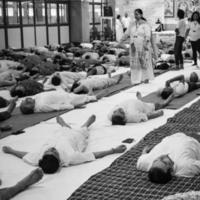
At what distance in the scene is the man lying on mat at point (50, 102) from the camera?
637 cm

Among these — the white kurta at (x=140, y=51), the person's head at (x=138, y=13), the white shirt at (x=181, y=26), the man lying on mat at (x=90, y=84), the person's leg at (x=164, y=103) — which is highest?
the person's head at (x=138, y=13)

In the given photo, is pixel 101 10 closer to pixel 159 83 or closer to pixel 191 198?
pixel 159 83

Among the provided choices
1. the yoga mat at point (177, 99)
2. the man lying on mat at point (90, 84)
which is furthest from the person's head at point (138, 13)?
the yoga mat at point (177, 99)

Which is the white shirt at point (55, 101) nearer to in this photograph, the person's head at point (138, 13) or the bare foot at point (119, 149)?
the bare foot at point (119, 149)

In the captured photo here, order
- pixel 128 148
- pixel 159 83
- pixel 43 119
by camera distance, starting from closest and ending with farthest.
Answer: pixel 128 148 → pixel 43 119 → pixel 159 83

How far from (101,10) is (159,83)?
13635mm

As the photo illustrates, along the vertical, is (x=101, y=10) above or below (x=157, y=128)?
above

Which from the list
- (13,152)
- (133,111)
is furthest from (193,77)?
(13,152)

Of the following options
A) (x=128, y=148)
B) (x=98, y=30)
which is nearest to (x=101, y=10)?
(x=98, y=30)

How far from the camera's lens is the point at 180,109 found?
6.41m

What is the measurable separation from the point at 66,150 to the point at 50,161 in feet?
0.90

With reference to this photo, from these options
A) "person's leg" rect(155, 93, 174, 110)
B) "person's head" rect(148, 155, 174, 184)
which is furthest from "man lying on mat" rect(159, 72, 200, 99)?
"person's head" rect(148, 155, 174, 184)

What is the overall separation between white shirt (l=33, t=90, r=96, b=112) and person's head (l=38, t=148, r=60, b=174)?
2505 millimetres

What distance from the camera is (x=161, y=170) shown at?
3441mm
